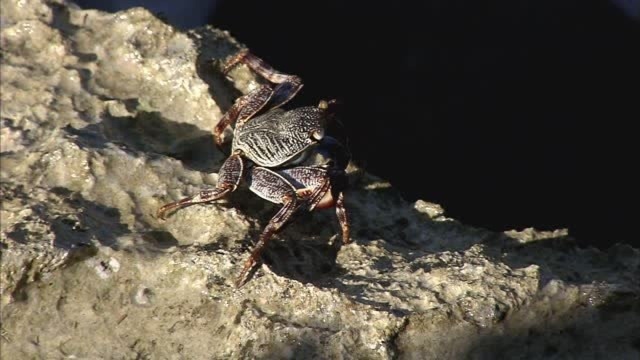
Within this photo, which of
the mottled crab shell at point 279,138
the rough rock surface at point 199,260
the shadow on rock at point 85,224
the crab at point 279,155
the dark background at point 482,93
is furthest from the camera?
the dark background at point 482,93

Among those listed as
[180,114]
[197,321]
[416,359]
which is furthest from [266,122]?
[416,359]

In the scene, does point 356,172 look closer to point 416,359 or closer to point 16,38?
point 416,359

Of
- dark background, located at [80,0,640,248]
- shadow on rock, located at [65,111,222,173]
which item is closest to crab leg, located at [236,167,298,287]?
shadow on rock, located at [65,111,222,173]

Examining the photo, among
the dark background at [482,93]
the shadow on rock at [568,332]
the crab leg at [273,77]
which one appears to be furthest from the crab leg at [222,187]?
the dark background at [482,93]

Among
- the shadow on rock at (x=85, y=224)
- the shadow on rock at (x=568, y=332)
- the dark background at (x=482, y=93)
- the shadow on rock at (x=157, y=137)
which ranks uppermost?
the dark background at (x=482, y=93)

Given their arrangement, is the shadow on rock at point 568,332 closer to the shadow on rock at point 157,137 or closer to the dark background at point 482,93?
the shadow on rock at point 157,137

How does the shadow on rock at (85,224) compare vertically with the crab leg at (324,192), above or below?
below

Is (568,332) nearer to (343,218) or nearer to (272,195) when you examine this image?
(343,218)
